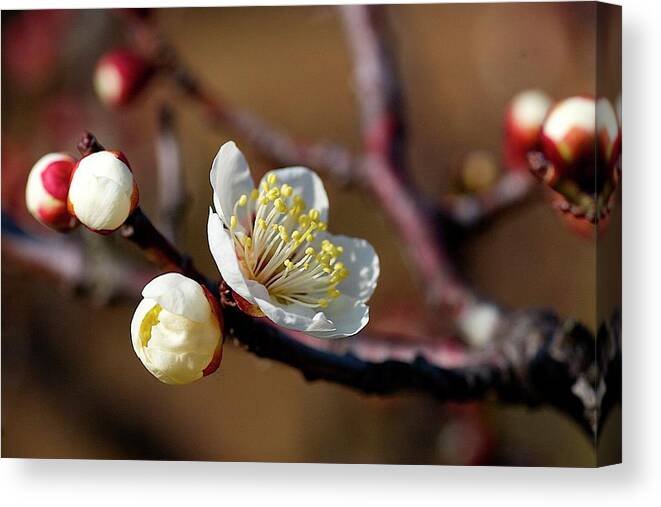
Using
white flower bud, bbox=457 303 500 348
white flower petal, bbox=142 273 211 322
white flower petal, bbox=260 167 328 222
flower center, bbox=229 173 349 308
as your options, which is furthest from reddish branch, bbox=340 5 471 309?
white flower petal, bbox=142 273 211 322

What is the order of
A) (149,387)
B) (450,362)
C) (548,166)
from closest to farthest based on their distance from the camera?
(548,166) → (450,362) → (149,387)

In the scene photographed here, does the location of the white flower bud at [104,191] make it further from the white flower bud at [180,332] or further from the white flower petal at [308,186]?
the white flower petal at [308,186]

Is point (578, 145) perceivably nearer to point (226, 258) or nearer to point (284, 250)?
point (284, 250)

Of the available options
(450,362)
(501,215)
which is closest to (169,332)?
(450,362)

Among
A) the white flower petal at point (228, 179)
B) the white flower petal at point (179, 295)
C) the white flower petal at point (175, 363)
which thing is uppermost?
the white flower petal at point (228, 179)

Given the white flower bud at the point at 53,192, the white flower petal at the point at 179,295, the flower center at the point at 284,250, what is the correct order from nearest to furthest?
the white flower petal at the point at 179,295, the white flower bud at the point at 53,192, the flower center at the point at 284,250

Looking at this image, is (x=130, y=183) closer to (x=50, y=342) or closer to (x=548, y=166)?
(x=548, y=166)

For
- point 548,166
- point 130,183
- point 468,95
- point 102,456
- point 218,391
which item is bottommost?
point 102,456

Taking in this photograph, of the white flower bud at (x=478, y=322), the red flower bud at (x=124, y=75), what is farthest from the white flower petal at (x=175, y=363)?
the red flower bud at (x=124, y=75)
